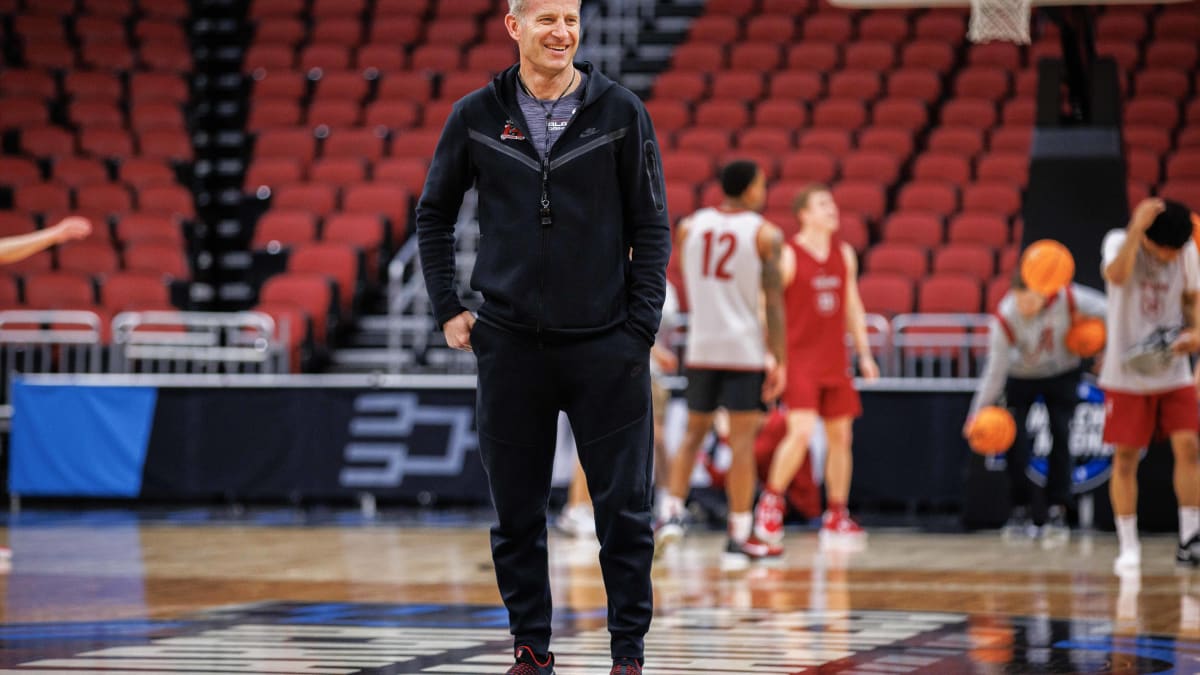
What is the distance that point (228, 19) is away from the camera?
71.7 feet

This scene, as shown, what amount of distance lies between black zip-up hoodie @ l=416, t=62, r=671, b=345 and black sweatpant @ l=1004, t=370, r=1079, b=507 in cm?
633

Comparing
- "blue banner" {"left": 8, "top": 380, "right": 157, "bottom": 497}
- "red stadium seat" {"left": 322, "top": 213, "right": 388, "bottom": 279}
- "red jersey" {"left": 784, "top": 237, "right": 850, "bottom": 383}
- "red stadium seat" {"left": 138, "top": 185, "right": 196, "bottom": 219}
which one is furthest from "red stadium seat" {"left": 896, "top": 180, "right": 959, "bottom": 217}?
"blue banner" {"left": 8, "top": 380, "right": 157, "bottom": 497}

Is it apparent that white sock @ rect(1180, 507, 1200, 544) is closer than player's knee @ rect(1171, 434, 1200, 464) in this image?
No

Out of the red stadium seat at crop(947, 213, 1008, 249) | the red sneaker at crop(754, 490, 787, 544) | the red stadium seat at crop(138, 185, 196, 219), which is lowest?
the red sneaker at crop(754, 490, 787, 544)

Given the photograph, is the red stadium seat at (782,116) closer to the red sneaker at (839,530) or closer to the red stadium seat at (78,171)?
the red stadium seat at (78,171)

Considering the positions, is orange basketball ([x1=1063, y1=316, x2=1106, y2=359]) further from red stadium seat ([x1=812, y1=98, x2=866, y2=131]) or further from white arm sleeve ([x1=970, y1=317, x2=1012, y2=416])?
red stadium seat ([x1=812, y1=98, x2=866, y2=131])

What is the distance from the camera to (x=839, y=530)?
9.85 m

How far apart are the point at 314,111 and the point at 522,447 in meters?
15.5

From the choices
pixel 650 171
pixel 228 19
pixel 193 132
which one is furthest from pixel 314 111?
pixel 650 171

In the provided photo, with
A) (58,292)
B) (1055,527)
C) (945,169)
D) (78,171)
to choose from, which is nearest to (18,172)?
(78,171)

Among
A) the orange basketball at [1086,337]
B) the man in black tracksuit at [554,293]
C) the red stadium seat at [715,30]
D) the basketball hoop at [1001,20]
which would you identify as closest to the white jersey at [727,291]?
the orange basketball at [1086,337]

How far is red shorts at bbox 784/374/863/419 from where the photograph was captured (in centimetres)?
974

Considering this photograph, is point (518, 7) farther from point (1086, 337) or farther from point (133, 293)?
point (133, 293)

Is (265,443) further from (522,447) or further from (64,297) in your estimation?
(522,447)
